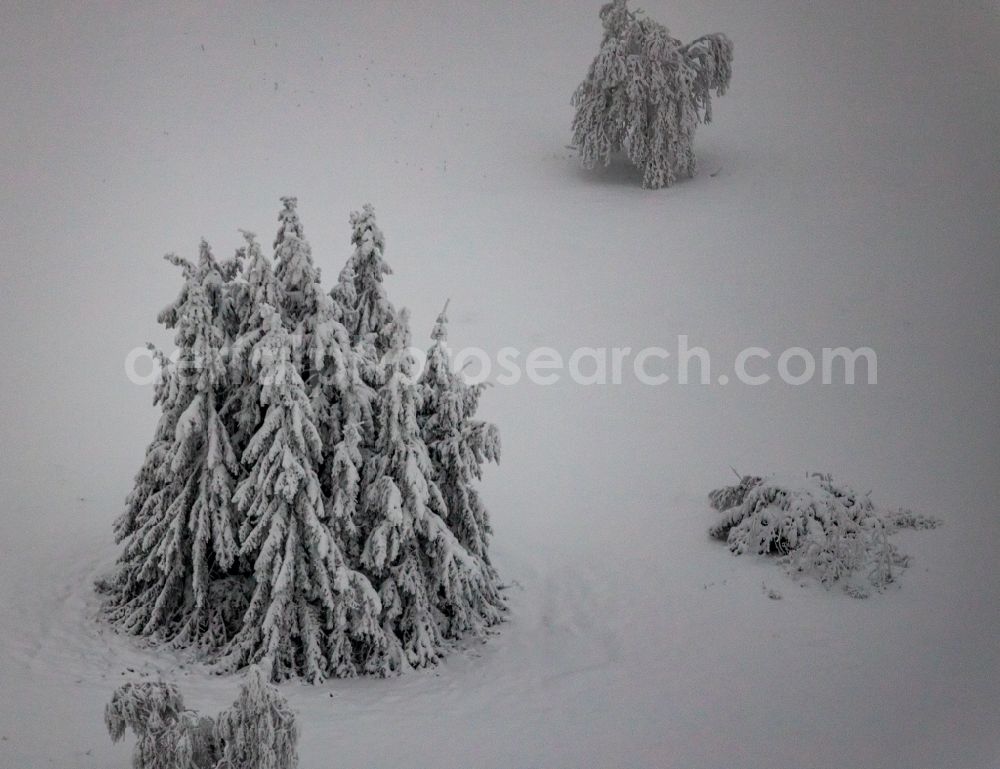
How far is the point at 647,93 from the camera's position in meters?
23.8

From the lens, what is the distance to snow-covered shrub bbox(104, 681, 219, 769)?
8.25 m

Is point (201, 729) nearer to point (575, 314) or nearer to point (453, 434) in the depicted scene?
point (453, 434)

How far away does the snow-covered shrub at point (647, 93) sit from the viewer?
2383 centimetres

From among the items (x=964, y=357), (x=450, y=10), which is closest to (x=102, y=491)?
(x=964, y=357)

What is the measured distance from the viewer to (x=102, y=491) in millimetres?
16875

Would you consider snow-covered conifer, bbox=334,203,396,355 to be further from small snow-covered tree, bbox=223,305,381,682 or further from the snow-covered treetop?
small snow-covered tree, bbox=223,305,381,682

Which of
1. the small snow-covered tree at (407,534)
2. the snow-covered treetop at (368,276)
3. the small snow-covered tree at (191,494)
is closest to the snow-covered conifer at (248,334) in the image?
the small snow-covered tree at (191,494)

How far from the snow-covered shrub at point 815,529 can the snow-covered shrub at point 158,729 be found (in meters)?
9.65

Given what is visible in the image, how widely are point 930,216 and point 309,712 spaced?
67.9 feet

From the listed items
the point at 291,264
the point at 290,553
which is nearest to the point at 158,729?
the point at 290,553

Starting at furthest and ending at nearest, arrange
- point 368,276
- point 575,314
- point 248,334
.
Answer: point 575,314 → point 368,276 → point 248,334

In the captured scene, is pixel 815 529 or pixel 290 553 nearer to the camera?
pixel 290 553

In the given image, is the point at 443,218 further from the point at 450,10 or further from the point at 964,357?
the point at 964,357

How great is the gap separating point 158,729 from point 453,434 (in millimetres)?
5424
